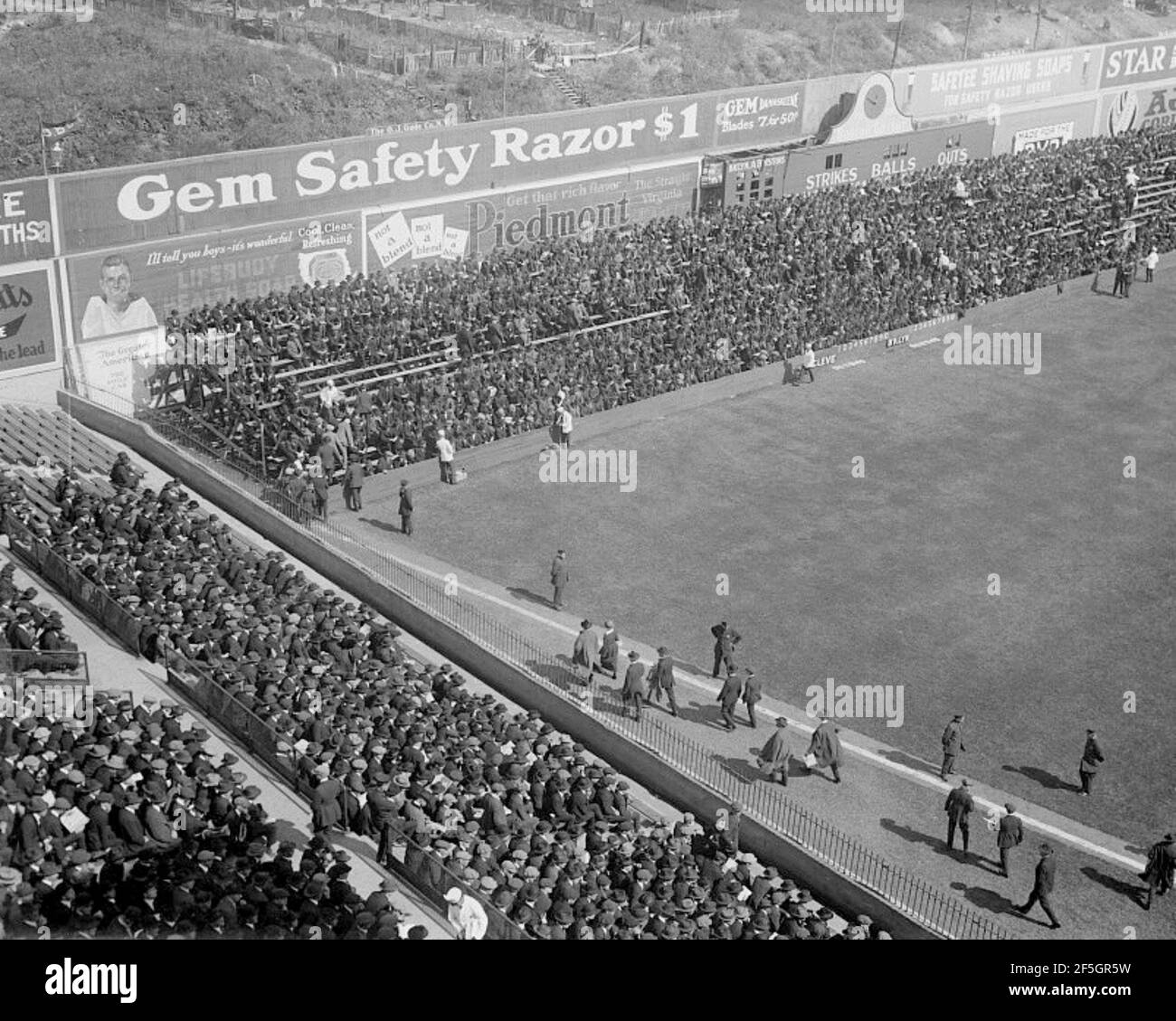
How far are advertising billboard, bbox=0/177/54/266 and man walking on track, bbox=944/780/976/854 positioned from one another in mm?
22989

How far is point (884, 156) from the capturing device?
51844mm

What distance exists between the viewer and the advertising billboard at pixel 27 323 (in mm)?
32656

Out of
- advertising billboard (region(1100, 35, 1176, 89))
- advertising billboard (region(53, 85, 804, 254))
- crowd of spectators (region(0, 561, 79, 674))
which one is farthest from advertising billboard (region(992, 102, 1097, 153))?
crowd of spectators (region(0, 561, 79, 674))

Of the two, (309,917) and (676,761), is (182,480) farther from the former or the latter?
(309,917)

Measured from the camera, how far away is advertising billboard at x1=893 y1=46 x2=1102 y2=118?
5416cm

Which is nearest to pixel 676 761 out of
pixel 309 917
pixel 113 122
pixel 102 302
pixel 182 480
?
pixel 309 917

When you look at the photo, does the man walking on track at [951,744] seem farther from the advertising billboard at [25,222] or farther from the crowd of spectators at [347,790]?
the advertising billboard at [25,222]

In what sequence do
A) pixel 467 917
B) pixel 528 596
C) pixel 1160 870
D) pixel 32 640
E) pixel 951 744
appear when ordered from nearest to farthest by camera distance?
pixel 467 917
pixel 1160 870
pixel 32 640
pixel 951 744
pixel 528 596

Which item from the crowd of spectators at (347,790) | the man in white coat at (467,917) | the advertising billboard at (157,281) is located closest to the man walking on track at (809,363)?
the advertising billboard at (157,281)

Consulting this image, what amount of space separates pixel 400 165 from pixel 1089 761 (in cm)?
2482

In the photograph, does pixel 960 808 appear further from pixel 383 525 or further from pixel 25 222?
pixel 25 222

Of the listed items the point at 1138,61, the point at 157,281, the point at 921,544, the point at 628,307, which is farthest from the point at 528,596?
the point at 1138,61

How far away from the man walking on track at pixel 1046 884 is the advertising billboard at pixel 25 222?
80.6 feet
